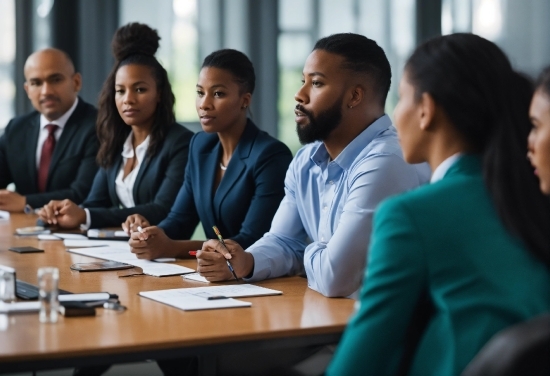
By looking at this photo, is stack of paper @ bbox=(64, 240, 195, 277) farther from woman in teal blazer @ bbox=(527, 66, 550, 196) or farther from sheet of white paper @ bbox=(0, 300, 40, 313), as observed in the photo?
woman in teal blazer @ bbox=(527, 66, 550, 196)

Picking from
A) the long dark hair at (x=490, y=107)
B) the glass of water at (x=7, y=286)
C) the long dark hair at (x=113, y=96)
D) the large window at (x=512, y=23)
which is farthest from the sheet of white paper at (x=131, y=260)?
the large window at (x=512, y=23)

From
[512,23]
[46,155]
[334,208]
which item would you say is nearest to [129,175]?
[46,155]

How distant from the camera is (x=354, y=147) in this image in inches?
106

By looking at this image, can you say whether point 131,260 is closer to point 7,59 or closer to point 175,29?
point 7,59

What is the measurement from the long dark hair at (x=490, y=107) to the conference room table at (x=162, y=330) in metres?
0.60

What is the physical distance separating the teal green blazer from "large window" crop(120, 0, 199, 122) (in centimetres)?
561

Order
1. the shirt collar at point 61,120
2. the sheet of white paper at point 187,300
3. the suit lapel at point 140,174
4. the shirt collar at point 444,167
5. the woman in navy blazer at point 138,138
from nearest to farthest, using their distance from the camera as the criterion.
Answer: the shirt collar at point 444,167
the sheet of white paper at point 187,300
the woman in navy blazer at point 138,138
the suit lapel at point 140,174
the shirt collar at point 61,120

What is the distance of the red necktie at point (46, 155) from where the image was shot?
493 cm

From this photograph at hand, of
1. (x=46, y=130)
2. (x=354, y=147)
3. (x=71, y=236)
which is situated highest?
(x=354, y=147)

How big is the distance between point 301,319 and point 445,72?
0.71m

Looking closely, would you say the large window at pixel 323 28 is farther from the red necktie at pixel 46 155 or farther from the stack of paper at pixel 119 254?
the stack of paper at pixel 119 254

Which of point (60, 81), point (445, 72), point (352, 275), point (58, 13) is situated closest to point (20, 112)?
point (58, 13)

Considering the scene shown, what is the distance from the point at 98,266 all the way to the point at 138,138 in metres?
1.66

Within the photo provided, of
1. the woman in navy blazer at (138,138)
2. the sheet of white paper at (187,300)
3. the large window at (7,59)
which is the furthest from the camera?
the large window at (7,59)
